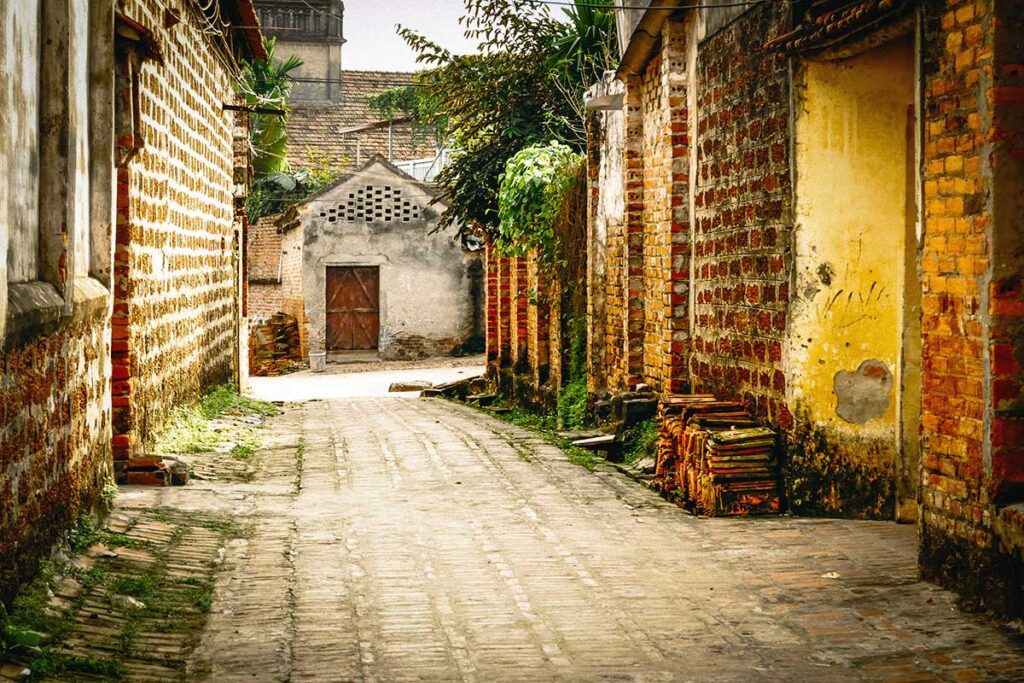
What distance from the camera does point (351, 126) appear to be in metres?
40.0

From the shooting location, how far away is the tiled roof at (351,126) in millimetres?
38312

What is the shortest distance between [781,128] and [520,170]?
7.03 m

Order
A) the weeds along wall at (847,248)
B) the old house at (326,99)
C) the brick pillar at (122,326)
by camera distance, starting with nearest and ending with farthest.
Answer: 1. the weeds along wall at (847,248)
2. the brick pillar at (122,326)
3. the old house at (326,99)

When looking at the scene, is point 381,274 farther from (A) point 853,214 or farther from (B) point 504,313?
(A) point 853,214

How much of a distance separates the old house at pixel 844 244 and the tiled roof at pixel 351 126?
26912mm

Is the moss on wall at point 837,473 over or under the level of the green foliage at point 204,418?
over

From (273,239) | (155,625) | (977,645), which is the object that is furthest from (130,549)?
(273,239)

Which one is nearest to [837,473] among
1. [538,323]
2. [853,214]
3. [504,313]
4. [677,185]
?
[853,214]

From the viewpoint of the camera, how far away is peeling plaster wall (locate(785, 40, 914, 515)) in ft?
24.0

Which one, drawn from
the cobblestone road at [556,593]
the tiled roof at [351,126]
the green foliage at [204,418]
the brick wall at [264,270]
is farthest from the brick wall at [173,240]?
the tiled roof at [351,126]

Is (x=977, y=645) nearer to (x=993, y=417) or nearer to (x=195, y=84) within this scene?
(x=993, y=417)

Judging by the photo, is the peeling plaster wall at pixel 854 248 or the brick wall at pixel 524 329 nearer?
the peeling plaster wall at pixel 854 248

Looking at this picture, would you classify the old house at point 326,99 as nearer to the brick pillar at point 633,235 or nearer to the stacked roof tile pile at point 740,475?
the brick pillar at point 633,235

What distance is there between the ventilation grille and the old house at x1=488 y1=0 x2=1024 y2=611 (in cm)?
1810
